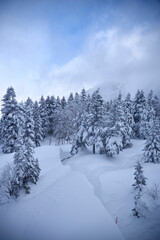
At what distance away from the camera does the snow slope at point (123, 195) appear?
715cm

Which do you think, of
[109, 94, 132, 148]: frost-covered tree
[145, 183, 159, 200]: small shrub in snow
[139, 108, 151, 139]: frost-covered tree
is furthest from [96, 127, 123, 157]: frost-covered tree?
[139, 108, 151, 139]: frost-covered tree

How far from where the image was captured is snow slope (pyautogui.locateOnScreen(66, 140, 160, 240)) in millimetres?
7154

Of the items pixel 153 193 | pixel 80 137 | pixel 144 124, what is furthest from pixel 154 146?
pixel 144 124

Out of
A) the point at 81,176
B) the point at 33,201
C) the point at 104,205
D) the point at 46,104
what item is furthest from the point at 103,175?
the point at 46,104

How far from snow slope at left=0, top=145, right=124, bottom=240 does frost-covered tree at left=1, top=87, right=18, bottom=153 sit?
1276 centimetres

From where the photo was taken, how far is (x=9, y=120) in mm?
23891

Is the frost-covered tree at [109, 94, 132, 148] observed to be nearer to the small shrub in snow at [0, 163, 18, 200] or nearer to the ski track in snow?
the ski track in snow

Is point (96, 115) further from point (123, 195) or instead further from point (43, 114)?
point (43, 114)

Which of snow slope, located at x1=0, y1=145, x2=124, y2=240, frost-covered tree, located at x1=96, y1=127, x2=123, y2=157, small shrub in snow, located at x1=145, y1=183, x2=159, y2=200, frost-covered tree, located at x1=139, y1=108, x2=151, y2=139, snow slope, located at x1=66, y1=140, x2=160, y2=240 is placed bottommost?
snow slope, located at x1=0, y1=145, x2=124, y2=240

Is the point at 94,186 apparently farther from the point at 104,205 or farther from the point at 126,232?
the point at 126,232

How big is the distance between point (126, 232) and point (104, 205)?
271 centimetres

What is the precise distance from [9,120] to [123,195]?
24.2 meters

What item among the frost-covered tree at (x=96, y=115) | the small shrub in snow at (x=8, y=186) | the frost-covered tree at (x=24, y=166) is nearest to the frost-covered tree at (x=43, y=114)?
the frost-covered tree at (x=96, y=115)

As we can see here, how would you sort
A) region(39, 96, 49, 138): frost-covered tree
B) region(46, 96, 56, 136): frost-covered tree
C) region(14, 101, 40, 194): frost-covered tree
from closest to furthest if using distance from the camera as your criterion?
region(14, 101, 40, 194): frost-covered tree → region(39, 96, 49, 138): frost-covered tree → region(46, 96, 56, 136): frost-covered tree
